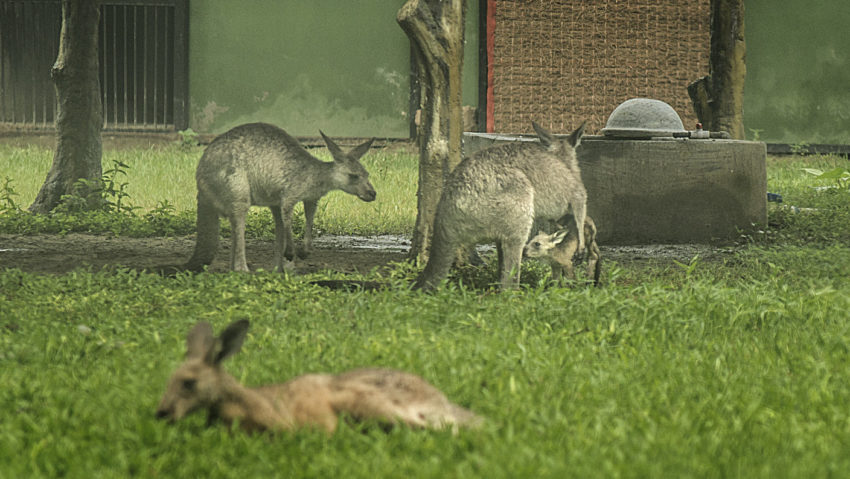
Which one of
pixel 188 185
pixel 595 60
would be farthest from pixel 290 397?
pixel 595 60

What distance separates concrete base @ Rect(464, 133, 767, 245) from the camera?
9219 millimetres

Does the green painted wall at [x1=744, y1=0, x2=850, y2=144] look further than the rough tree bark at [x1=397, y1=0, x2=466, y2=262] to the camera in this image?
Yes

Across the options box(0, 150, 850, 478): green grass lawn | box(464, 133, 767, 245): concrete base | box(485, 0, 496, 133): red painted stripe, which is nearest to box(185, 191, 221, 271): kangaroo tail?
box(0, 150, 850, 478): green grass lawn

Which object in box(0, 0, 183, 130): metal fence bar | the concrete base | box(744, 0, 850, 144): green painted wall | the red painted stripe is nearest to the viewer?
the concrete base

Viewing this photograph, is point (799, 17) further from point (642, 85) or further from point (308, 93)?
point (308, 93)

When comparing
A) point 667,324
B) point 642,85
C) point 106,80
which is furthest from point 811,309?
point 106,80

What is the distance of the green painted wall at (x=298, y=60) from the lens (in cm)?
1471

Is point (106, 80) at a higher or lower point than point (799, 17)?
lower

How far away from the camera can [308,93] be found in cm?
1477

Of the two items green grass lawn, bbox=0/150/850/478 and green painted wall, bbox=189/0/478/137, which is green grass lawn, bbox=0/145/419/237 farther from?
green grass lawn, bbox=0/150/850/478

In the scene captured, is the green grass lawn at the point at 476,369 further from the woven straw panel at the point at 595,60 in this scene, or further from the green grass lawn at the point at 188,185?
the woven straw panel at the point at 595,60

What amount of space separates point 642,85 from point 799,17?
2.70 m

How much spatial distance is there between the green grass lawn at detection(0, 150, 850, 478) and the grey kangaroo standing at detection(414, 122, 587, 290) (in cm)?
32

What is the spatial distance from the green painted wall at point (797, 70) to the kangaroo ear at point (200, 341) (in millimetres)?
13142
